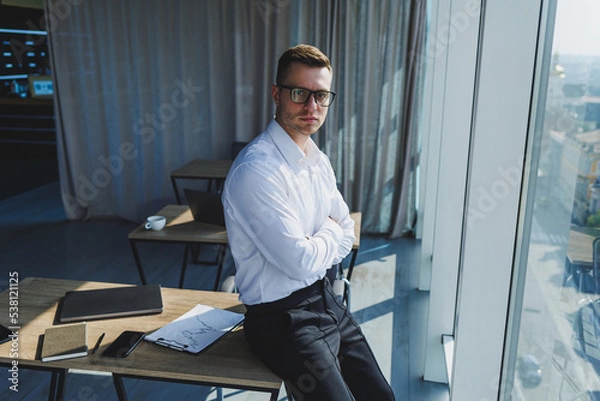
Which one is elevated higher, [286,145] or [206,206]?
[286,145]

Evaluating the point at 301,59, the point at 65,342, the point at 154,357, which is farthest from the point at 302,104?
the point at 65,342

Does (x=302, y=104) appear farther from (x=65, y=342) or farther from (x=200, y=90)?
(x=200, y=90)

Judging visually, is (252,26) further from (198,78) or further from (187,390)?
(187,390)

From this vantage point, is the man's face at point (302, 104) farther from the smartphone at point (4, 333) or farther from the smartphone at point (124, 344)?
the smartphone at point (4, 333)

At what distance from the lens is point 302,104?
182 cm

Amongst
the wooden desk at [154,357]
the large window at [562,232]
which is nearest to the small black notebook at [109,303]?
the wooden desk at [154,357]

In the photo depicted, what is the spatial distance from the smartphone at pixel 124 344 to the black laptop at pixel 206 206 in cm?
149

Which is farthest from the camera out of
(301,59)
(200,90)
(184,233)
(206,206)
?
(200,90)

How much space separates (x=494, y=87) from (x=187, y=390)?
2223mm

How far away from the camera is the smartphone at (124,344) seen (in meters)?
1.70

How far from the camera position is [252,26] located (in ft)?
17.6

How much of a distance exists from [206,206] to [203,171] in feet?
5.85

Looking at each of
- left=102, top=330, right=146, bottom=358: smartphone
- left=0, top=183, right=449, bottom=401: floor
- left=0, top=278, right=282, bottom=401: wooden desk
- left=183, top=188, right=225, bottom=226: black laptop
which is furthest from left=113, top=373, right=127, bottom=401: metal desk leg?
left=183, top=188, right=225, bottom=226: black laptop

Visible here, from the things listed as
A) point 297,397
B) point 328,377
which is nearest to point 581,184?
point 328,377
